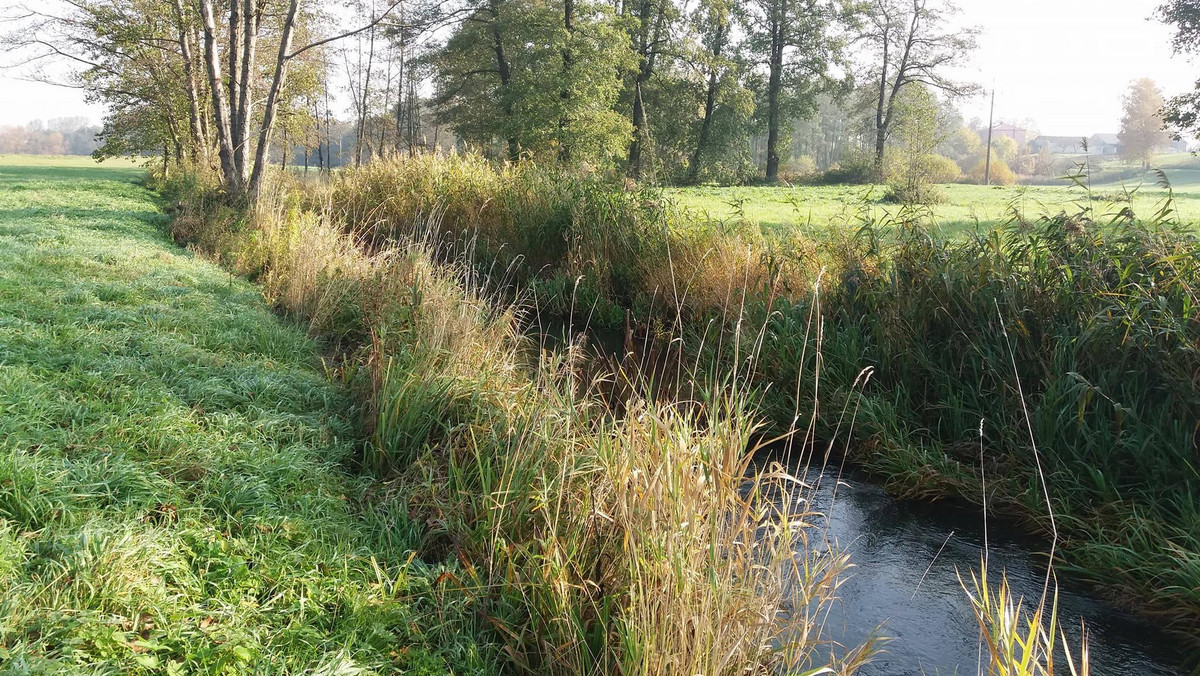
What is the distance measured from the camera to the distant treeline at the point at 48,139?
69750 millimetres

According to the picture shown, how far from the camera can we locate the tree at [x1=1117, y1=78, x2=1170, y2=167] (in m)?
44.3

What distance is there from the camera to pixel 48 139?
73.9 m

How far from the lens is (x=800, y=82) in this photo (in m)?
38.3

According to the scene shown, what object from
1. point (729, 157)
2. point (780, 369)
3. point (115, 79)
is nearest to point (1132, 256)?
point (780, 369)

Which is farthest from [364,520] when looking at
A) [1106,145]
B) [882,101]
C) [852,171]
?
[1106,145]

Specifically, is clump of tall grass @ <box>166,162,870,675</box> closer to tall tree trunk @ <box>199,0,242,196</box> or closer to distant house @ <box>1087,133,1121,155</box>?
tall tree trunk @ <box>199,0,242,196</box>

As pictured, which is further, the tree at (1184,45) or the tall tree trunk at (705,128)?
the tall tree trunk at (705,128)

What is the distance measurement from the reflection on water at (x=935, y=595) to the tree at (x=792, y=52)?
34.1 metres

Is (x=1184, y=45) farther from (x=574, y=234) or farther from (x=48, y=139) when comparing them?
(x=48, y=139)

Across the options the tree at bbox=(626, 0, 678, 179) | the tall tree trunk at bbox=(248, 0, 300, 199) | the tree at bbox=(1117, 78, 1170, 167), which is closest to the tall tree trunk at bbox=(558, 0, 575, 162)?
the tree at bbox=(626, 0, 678, 179)

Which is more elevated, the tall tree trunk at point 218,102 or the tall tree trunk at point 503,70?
the tall tree trunk at point 503,70

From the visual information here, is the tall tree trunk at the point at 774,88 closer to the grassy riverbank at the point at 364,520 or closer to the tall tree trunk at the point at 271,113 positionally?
the tall tree trunk at the point at 271,113

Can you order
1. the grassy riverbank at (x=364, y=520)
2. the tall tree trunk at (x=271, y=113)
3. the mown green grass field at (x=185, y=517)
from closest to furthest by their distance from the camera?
the mown green grass field at (x=185, y=517)
the grassy riverbank at (x=364, y=520)
the tall tree trunk at (x=271, y=113)

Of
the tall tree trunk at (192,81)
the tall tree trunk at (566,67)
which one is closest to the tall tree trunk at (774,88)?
the tall tree trunk at (566,67)
